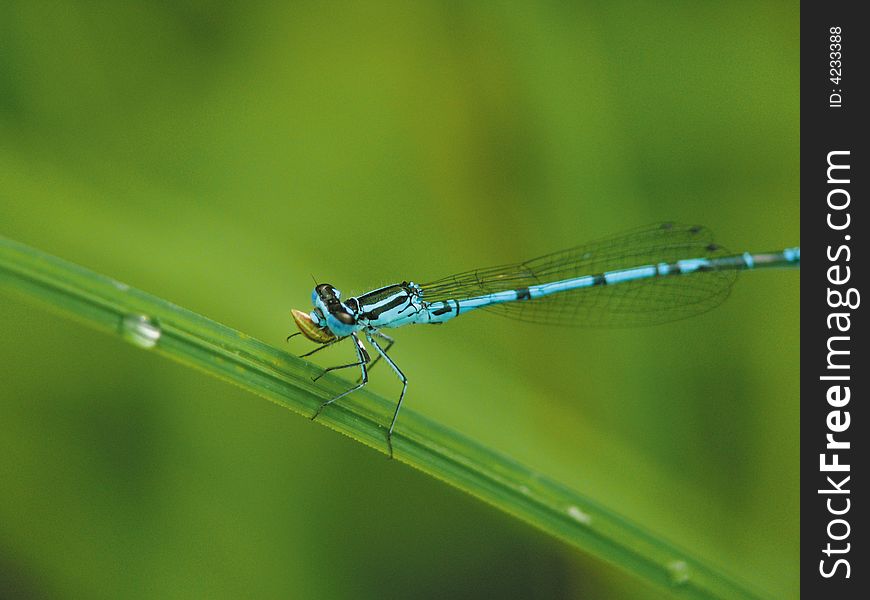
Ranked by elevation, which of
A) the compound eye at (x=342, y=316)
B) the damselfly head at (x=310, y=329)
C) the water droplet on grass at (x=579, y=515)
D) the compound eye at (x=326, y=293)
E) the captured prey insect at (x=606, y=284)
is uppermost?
the captured prey insect at (x=606, y=284)

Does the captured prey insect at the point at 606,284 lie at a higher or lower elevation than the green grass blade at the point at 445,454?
higher

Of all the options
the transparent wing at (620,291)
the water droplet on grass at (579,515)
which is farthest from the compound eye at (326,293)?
the water droplet on grass at (579,515)

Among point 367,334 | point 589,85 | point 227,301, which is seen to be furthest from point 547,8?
point 227,301

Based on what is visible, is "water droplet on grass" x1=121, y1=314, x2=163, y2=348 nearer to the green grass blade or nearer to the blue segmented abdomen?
the green grass blade

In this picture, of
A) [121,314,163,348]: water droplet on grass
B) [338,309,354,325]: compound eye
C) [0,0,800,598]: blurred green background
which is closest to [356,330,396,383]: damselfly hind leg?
[0,0,800,598]: blurred green background
